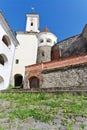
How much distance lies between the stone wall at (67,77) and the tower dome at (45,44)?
10786mm

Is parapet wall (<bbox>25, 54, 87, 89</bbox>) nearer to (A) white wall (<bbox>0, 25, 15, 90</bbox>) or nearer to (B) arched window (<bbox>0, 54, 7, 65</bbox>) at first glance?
(A) white wall (<bbox>0, 25, 15, 90</bbox>)

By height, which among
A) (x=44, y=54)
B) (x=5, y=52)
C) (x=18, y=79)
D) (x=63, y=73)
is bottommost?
(x=63, y=73)

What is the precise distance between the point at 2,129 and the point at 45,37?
99.3ft

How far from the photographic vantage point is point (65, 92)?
7254mm

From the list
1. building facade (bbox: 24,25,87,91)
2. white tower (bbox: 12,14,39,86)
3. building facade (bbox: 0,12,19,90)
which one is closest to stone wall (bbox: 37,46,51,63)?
white tower (bbox: 12,14,39,86)

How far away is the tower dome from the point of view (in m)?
→ 32.0

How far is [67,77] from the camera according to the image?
19312mm

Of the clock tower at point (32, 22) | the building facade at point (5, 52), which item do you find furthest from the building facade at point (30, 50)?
the building facade at point (5, 52)

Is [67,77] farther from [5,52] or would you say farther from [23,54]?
[23,54]

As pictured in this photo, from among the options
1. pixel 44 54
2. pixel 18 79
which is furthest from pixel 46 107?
pixel 44 54

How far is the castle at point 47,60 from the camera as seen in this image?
19172 millimetres

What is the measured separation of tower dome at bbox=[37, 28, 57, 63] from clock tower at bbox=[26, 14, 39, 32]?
4872 mm

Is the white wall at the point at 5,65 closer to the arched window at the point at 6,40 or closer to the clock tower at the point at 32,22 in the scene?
the arched window at the point at 6,40

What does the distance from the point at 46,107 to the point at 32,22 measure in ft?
118
